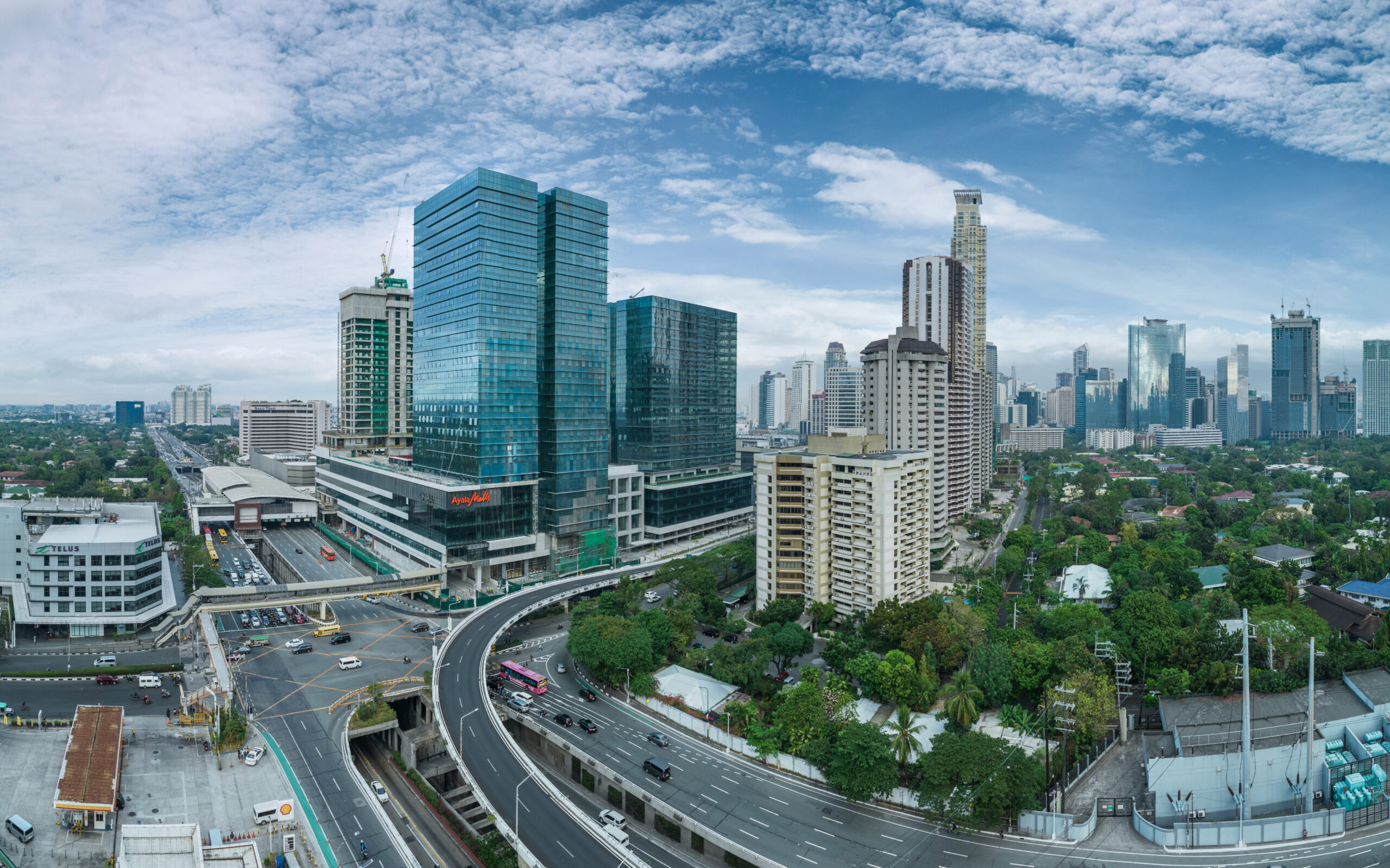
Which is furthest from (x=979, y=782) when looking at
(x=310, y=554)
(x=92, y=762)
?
(x=310, y=554)

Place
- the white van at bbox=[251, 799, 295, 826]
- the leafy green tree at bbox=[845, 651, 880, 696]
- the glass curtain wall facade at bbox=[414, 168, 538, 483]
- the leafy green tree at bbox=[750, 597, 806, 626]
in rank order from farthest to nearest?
the glass curtain wall facade at bbox=[414, 168, 538, 483], the leafy green tree at bbox=[750, 597, 806, 626], the leafy green tree at bbox=[845, 651, 880, 696], the white van at bbox=[251, 799, 295, 826]

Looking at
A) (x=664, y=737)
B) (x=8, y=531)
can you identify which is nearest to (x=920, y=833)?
(x=664, y=737)

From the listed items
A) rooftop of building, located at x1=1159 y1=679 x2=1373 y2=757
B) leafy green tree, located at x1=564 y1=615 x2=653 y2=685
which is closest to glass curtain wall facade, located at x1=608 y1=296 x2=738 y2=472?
leafy green tree, located at x1=564 y1=615 x2=653 y2=685

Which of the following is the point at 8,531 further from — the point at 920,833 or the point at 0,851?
the point at 920,833

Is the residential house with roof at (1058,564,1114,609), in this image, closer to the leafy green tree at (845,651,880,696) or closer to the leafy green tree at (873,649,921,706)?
the leafy green tree at (873,649,921,706)

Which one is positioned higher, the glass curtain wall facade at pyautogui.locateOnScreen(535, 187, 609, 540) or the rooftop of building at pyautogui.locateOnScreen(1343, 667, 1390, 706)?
the glass curtain wall facade at pyautogui.locateOnScreen(535, 187, 609, 540)

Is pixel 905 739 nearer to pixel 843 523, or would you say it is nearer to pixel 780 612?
pixel 780 612

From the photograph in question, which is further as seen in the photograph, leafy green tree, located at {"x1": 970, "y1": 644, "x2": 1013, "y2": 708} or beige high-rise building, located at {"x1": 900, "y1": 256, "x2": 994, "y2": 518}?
beige high-rise building, located at {"x1": 900, "y1": 256, "x2": 994, "y2": 518}

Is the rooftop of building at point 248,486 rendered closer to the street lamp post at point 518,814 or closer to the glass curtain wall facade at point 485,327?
the glass curtain wall facade at point 485,327
